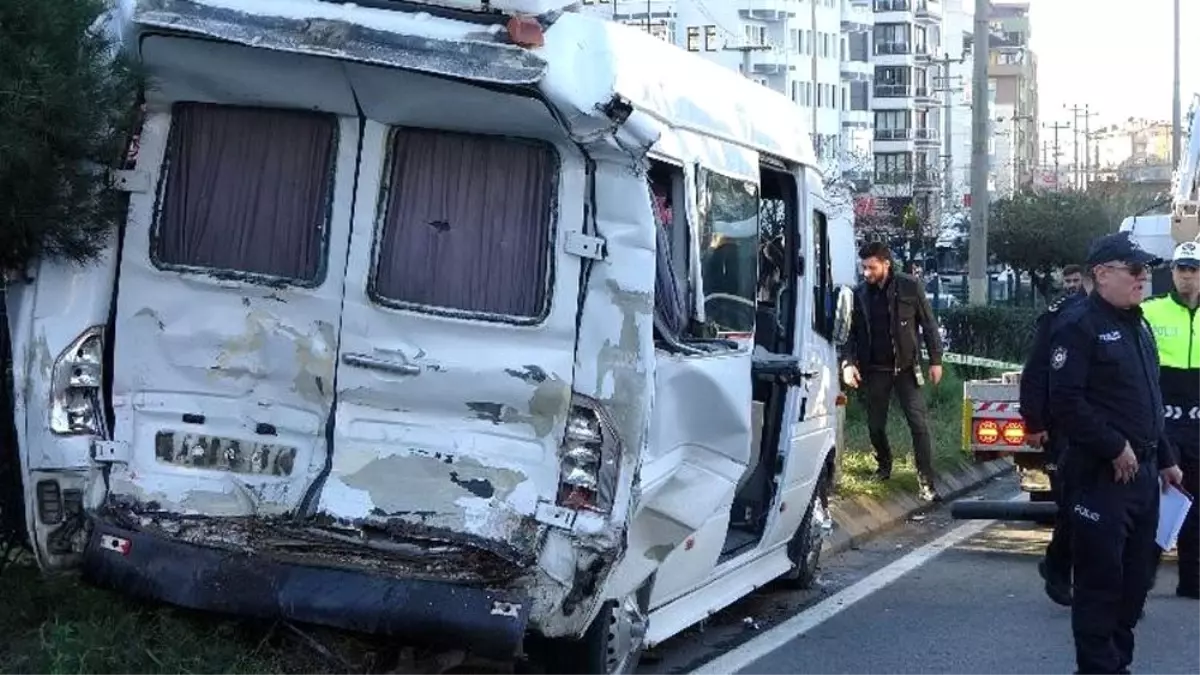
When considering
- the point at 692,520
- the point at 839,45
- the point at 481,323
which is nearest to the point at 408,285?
the point at 481,323

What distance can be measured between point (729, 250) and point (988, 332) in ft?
50.7

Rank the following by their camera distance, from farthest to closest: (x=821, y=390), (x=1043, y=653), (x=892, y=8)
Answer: (x=892, y=8), (x=821, y=390), (x=1043, y=653)

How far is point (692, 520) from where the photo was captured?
6.77m

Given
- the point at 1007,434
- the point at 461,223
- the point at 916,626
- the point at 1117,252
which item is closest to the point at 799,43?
the point at 1007,434

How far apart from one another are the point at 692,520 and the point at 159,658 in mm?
1959

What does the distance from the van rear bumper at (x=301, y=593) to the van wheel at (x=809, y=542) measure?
3.98 m

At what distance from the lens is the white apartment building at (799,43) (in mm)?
84312

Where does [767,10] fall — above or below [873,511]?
above

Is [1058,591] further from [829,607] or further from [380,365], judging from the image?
[380,365]

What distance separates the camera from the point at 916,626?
A: 919 cm

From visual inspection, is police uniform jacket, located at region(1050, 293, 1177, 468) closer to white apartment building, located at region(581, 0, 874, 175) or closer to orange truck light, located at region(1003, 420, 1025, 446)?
orange truck light, located at region(1003, 420, 1025, 446)

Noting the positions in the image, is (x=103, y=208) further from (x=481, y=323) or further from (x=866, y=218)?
(x=866, y=218)

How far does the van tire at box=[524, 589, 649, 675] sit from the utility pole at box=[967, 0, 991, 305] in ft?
54.6

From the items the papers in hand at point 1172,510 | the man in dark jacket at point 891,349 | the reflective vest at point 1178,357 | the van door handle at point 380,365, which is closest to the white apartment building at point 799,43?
the man in dark jacket at point 891,349
